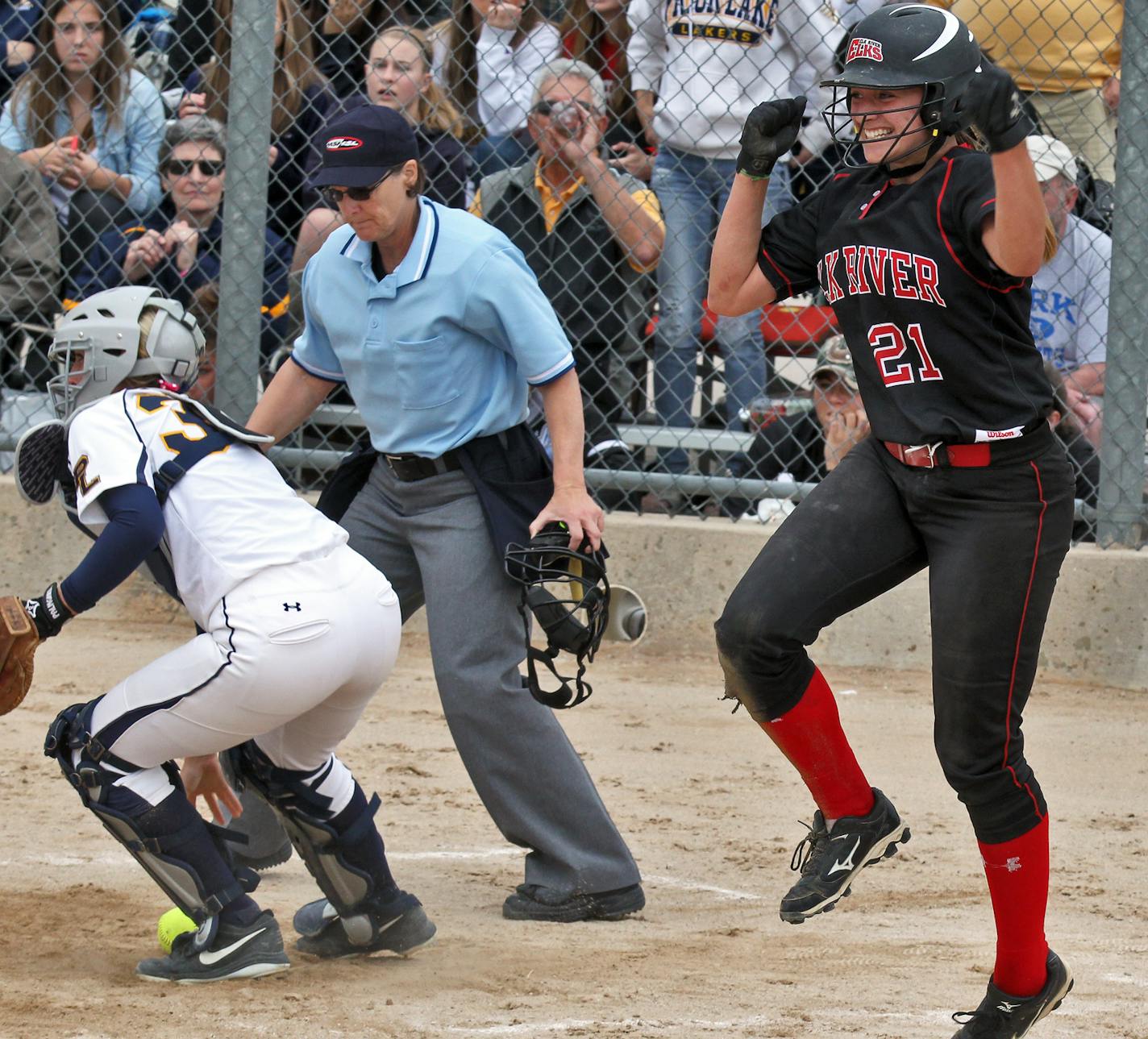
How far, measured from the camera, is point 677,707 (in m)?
6.53

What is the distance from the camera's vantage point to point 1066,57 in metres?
6.95

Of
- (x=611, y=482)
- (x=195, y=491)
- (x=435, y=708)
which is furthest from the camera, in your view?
(x=611, y=482)

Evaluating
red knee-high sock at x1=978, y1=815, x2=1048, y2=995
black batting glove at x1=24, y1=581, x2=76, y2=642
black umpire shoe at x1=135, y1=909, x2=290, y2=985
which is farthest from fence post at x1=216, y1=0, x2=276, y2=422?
red knee-high sock at x1=978, y1=815, x2=1048, y2=995

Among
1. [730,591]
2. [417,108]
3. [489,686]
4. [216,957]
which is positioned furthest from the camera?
Answer: [417,108]

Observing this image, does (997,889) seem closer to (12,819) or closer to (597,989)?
(597,989)

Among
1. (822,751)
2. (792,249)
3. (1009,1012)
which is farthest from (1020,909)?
(792,249)

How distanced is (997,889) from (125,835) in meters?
1.91

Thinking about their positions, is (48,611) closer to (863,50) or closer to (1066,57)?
(863,50)

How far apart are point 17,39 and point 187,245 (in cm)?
170

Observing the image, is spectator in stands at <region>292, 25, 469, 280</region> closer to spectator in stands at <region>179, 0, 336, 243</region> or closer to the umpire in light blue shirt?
spectator in stands at <region>179, 0, 336, 243</region>

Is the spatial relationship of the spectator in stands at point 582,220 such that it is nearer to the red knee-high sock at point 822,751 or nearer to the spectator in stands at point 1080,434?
the spectator in stands at point 1080,434

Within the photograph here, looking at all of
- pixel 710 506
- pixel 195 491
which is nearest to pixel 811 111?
pixel 710 506

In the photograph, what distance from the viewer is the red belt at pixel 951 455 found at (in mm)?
3426

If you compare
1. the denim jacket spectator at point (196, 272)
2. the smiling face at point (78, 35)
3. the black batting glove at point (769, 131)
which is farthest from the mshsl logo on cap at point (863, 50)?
the smiling face at point (78, 35)
